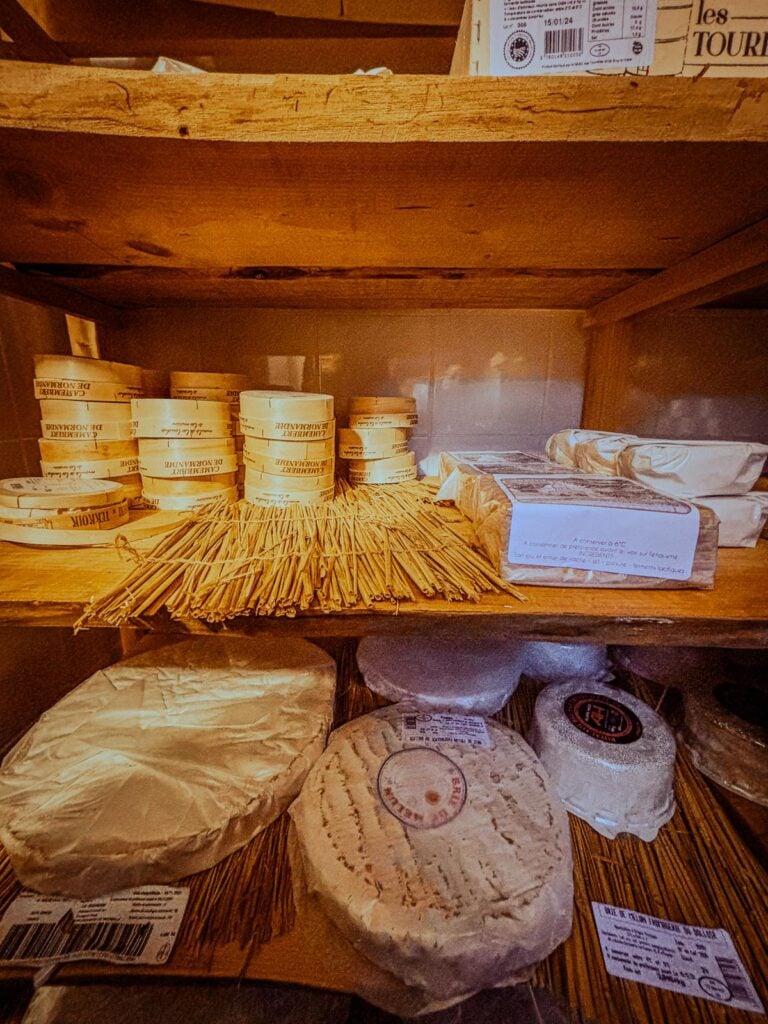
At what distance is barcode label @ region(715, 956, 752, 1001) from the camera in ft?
1.76

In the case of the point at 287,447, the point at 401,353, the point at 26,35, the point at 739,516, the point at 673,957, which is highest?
the point at 26,35

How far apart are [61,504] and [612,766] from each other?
3.54ft

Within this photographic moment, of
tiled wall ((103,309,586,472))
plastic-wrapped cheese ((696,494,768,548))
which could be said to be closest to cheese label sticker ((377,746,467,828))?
plastic-wrapped cheese ((696,494,768,548))

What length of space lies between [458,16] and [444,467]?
3.57ft

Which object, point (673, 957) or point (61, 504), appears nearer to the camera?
point (673, 957)

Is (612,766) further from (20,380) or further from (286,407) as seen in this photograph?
(20,380)

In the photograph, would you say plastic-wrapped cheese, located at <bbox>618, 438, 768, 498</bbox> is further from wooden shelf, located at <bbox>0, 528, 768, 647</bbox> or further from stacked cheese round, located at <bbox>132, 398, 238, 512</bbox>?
stacked cheese round, located at <bbox>132, 398, 238, 512</bbox>

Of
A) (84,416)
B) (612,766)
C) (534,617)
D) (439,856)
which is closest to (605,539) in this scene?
(534,617)

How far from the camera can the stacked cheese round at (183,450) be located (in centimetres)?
83

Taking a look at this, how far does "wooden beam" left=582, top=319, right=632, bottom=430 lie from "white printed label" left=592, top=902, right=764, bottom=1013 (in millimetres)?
1033

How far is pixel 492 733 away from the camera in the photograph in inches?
31.0

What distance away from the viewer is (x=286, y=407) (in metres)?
0.81

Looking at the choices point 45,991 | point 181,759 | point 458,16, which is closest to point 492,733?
point 181,759

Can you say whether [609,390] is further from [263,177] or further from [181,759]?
[181,759]
